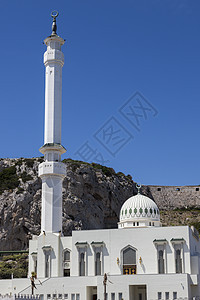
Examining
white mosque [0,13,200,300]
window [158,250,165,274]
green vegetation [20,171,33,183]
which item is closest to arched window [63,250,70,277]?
white mosque [0,13,200,300]

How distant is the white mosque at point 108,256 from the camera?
43219mm

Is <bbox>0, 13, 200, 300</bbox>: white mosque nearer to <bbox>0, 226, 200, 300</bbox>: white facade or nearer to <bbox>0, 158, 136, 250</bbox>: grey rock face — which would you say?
<bbox>0, 226, 200, 300</bbox>: white facade

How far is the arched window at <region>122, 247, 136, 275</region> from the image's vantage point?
46844mm

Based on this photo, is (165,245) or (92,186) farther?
(92,186)

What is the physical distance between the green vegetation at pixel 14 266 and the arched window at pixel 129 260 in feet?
74.1

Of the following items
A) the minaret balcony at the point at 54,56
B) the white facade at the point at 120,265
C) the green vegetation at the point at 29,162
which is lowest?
the white facade at the point at 120,265

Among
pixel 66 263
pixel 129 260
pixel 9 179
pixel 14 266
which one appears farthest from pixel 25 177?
pixel 129 260

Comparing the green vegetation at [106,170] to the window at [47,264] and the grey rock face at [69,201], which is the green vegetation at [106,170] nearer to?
the grey rock face at [69,201]

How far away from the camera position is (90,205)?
86.9 m

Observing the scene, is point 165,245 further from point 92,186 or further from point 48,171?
point 92,186

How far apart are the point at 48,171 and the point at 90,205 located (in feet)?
118

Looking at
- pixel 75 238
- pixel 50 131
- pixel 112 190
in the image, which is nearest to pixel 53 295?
pixel 75 238

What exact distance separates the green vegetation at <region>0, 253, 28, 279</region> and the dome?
21.4 meters

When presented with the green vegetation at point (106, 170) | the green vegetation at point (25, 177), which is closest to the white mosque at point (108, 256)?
the green vegetation at point (25, 177)
